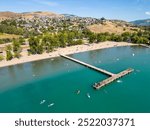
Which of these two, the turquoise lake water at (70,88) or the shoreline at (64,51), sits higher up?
the shoreline at (64,51)

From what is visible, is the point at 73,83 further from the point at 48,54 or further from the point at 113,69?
the point at 48,54

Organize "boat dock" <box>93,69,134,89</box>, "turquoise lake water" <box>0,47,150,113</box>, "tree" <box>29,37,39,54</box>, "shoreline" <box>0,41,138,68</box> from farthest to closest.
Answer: "tree" <box>29,37,39,54</box> < "shoreline" <box>0,41,138,68</box> < "boat dock" <box>93,69,134,89</box> < "turquoise lake water" <box>0,47,150,113</box>

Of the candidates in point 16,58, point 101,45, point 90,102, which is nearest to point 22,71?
point 16,58

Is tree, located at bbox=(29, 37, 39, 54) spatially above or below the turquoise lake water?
above

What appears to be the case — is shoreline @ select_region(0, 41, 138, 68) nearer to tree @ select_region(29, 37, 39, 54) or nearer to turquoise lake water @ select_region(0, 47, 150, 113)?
tree @ select_region(29, 37, 39, 54)

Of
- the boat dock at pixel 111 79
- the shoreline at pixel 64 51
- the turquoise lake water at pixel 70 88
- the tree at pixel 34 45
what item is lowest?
the turquoise lake water at pixel 70 88

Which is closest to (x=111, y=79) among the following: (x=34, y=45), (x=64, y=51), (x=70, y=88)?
(x=70, y=88)

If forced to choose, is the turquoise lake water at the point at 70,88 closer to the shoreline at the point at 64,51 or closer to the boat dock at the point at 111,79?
the boat dock at the point at 111,79

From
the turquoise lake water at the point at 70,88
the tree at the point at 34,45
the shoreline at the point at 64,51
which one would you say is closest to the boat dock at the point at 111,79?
the turquoise lake water at the point at 70,88

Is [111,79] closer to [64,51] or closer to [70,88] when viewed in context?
[70,88]

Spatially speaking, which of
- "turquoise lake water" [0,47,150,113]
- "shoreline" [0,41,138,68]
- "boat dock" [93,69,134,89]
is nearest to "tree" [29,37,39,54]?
"shoreline" [0,41,138,68]
